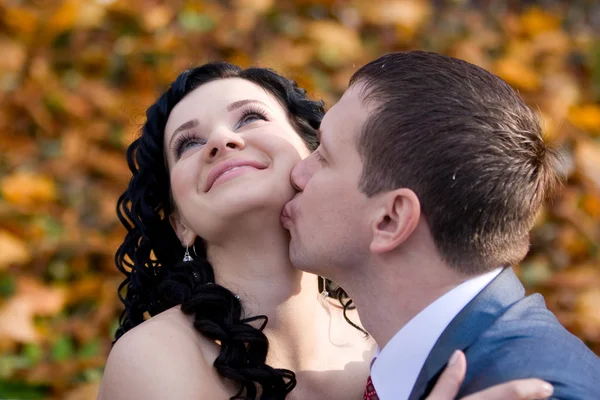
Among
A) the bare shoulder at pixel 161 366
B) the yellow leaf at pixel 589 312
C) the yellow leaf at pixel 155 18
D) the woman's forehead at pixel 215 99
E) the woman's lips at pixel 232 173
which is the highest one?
the yellow leaf at pixel 155 18

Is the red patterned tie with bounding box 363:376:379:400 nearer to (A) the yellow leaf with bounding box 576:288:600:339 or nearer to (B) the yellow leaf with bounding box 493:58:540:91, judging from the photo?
(A) the yellow leaf with bounding box 576:288:600:339

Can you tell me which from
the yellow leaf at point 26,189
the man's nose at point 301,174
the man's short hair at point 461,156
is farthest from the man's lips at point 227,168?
the yellow leaf at point 26,189

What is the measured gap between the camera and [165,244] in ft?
9.46

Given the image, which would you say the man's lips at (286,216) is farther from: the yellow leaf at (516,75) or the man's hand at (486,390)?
the yellow leaf at (516,75)

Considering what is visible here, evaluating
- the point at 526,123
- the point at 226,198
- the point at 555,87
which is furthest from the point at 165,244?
the point at 555,87

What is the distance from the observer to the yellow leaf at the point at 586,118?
474cm

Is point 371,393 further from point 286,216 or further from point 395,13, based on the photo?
point 395,13

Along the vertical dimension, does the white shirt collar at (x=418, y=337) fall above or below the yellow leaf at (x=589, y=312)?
above

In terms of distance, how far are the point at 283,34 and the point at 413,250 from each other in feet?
10.2

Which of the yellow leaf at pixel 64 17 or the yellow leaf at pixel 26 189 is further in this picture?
the yellow leaf at pixel 64 17

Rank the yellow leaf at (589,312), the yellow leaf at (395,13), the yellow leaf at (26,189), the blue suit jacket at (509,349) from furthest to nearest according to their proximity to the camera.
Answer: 1. the yellow leaf at (395,13)
2. the yellow leaf at (26,189)
3. the yellow leaf at (589,312)
4. the blue suit jacket at (509,349)

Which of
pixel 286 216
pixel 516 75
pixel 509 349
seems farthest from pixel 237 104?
pixel 516 75

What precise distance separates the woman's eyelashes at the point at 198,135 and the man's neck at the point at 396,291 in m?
0.68

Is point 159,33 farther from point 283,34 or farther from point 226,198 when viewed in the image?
point 226,198
